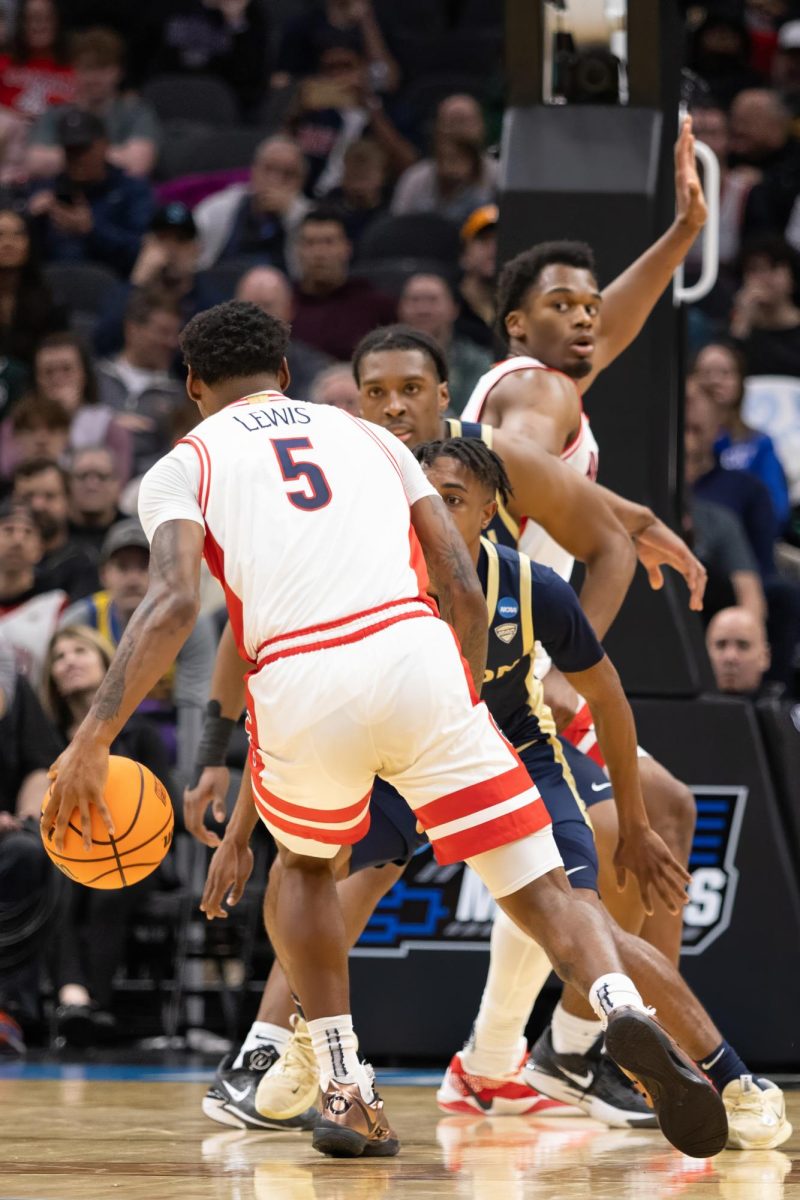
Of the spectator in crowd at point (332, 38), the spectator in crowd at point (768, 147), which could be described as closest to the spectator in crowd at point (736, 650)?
the spectator in crowd at point (768, 147)

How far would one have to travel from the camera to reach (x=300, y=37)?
1416 centimetres

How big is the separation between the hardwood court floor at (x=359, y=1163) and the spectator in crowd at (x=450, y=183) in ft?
24.6

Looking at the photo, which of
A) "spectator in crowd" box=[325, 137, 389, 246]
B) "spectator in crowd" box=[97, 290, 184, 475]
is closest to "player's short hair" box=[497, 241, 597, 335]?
"spectator in crowd" box=[97, 290, 184, 475]

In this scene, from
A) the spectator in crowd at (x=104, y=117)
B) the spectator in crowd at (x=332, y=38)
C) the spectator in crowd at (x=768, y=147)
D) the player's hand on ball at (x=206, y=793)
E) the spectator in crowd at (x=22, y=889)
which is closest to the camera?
the player's hand on ball at (x=206, y=793)

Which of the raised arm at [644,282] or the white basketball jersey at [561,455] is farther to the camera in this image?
the raised arm at [644,282]

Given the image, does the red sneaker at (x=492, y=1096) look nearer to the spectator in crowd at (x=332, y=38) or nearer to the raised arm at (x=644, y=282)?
the raised arm at (x=644, y=282)

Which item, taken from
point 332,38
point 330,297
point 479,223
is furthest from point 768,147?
point 332,38

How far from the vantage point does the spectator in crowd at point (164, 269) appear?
440 inches

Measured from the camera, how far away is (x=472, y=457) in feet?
15.3

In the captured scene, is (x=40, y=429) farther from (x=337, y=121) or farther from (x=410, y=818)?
(x=410, y=818)

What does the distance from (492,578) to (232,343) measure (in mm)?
861

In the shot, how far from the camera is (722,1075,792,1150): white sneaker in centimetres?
450

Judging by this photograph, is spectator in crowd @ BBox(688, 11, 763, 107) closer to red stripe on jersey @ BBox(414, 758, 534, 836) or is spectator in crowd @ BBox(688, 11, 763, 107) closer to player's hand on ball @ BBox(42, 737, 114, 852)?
red stripe on jersey @ BBox(414, 758, 534, 836)

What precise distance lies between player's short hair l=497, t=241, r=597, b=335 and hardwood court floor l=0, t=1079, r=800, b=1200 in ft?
7.70
